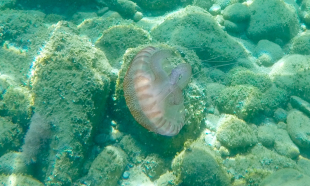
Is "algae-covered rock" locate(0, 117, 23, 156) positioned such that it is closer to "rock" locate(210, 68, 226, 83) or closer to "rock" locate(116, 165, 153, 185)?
"rock" locate(116, 165, 153, 185)

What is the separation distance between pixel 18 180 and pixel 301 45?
7.84 meters

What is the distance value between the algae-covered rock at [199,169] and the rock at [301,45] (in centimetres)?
488

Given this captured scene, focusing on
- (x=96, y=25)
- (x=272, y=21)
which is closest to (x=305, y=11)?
(x=272, y=21)

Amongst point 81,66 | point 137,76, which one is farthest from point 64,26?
point 137,76

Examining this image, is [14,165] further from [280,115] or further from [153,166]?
[280,115]

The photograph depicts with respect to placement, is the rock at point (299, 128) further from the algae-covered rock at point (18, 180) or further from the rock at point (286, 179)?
the algae-covered rock at point (18, 180)

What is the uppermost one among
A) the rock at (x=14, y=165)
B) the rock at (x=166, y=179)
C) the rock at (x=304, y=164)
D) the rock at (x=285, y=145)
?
the rock at (x=14, y=165)

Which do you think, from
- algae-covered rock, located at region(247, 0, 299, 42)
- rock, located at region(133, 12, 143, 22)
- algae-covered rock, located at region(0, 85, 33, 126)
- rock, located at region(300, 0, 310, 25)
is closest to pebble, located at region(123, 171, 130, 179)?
algae-covered rock, located at region(0, 85, 33, 126)

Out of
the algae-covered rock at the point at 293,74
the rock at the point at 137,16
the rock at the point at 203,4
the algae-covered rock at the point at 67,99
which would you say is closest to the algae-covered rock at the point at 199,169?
the algae-covered rock at the point at 67,99

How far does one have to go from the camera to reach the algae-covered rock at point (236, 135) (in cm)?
418

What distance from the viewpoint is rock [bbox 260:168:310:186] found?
3.13 metres

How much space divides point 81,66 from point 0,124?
1.84 meters

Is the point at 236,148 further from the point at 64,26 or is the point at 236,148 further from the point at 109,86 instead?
the point at 64,26

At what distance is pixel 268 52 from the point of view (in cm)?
630
